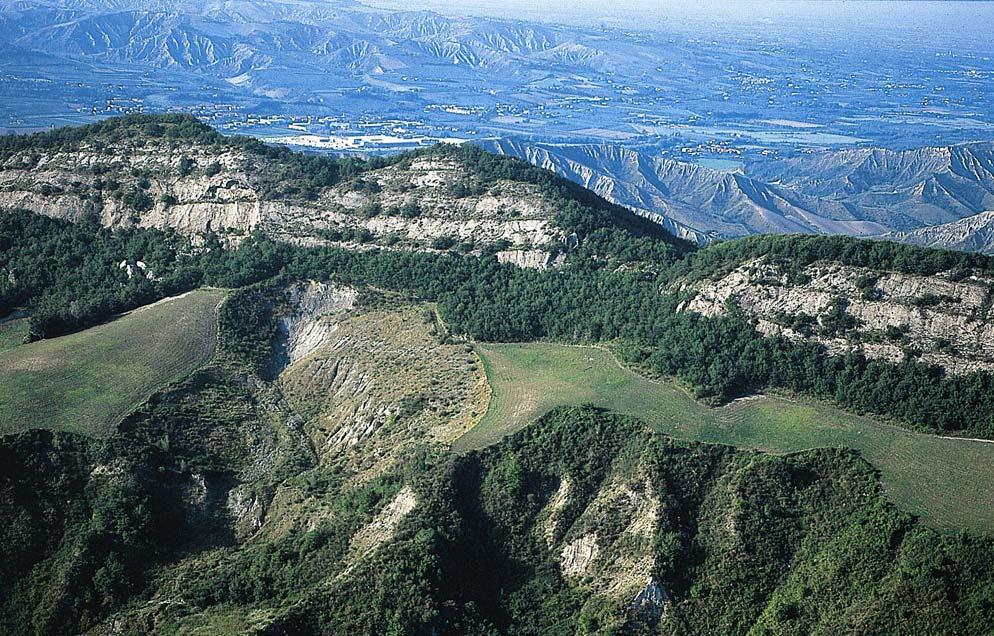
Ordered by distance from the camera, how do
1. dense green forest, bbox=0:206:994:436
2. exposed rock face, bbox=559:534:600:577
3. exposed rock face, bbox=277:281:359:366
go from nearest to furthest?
1. exposed rock face, bbox=559:534:600:577
2. dense green forest, bbox=0:206:994:436
3. exposed rock face, bbox=277:281:359:366

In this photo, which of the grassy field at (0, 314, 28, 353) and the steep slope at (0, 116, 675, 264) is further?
the steep slope at (0, 116, 675, 264)

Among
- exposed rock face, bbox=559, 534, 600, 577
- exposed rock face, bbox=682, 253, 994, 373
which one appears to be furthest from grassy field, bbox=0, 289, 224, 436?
exposed rock face, bbox=682, 253, 994, 373

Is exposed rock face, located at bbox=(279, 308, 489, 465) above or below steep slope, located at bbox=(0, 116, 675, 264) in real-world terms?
below

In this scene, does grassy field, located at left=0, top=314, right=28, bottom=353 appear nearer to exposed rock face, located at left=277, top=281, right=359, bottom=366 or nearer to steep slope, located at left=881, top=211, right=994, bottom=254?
exposed rock face, located at left=277, top=281, right=359, bottom=366

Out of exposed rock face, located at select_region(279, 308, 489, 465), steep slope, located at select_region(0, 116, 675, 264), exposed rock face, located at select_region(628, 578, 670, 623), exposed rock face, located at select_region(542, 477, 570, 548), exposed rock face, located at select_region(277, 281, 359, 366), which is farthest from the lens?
steep slope, located at select_region(0, 116, 675, 264)

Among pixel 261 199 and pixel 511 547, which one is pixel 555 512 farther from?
pixel 261 199

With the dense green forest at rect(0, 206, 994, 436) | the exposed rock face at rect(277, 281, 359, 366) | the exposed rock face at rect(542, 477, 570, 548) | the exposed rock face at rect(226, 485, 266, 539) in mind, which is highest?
the dense green forest at rect(0, 206, 994, 436)

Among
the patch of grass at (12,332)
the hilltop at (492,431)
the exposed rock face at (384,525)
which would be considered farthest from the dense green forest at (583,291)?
the exposed rock face at (384,525)

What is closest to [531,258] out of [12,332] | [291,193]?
[291,193]

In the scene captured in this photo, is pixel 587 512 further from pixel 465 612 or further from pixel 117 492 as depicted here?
pixel 117 492

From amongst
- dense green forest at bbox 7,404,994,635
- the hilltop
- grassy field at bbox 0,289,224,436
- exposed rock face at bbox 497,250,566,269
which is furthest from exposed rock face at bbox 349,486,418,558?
exposed rock face at bbox 497,250,566,269
